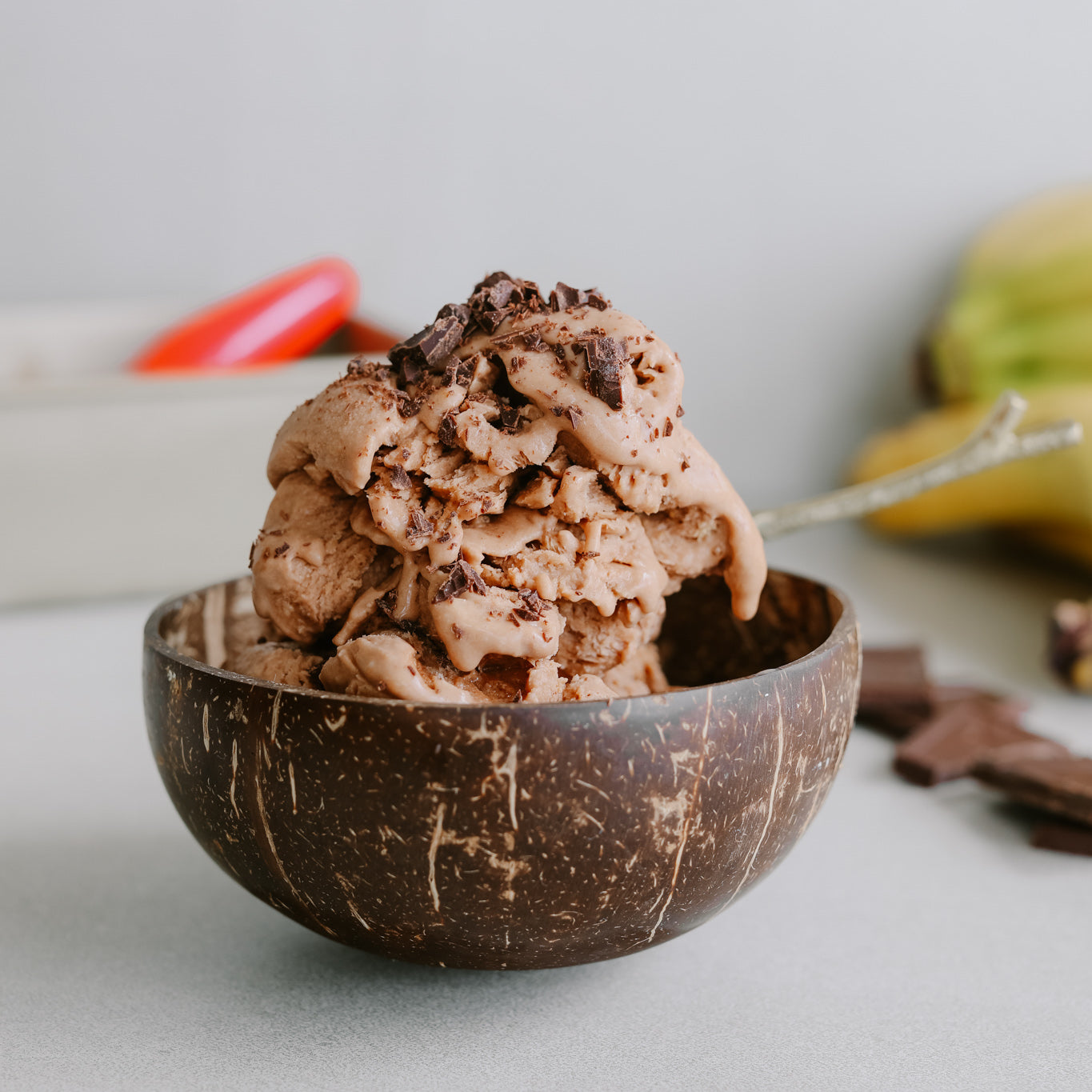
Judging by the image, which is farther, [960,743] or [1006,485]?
[1006,485]

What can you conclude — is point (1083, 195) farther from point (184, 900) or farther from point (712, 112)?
point (184, 900)

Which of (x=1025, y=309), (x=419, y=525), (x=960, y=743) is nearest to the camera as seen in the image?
(x=419, y=525)

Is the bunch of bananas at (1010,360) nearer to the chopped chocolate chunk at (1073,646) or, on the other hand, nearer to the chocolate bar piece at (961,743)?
the chopped chocolate chunk at (1073,646)

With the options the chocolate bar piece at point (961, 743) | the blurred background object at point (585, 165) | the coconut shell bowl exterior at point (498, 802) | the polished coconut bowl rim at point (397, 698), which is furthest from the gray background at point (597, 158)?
the coconut shell bowl exterior at point (498, 802)

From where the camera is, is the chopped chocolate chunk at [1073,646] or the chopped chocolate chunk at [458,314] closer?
the chopped chocolate chunk at [458,314]

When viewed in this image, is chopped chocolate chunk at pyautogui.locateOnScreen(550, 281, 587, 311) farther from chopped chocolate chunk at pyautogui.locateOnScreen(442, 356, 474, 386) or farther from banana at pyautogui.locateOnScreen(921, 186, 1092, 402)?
banana at pyautogui.locateOnScreen(921, 186, 1092, 402)

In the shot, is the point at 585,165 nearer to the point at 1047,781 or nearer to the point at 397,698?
the point at 1047,781

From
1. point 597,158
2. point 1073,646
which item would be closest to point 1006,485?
point 1073,646
